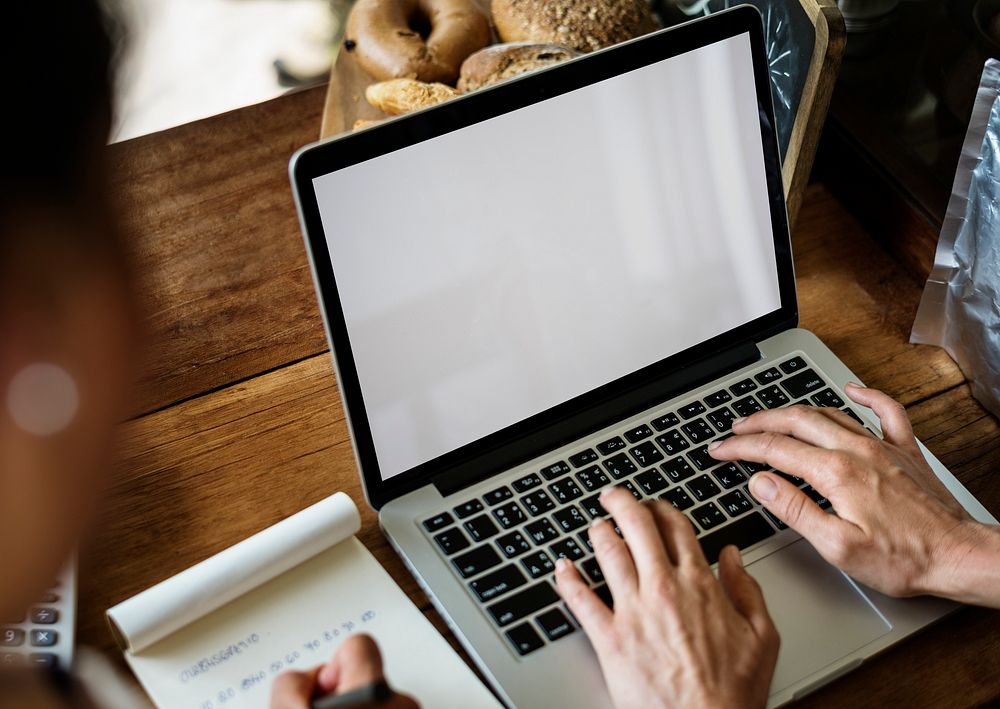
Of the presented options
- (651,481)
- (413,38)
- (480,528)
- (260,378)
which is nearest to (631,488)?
(651,481)

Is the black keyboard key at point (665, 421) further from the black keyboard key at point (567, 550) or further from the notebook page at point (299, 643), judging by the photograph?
the notebook page at point (299, 643)

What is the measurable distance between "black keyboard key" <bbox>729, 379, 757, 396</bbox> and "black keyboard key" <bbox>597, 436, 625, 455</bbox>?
115mm

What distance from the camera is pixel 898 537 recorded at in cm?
69

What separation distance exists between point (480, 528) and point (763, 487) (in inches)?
8.4

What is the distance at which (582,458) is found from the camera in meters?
0.77

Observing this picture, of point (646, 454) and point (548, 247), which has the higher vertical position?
point (548, 247)

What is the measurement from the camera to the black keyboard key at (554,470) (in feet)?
2.48

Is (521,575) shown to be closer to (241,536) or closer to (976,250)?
(241,536)

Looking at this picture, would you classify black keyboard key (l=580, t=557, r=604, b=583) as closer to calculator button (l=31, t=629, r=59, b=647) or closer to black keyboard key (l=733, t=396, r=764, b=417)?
black keyboard key (l=733, t=396, r=764, b=417)

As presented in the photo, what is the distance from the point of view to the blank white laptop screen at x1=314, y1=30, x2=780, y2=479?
699 millimetres

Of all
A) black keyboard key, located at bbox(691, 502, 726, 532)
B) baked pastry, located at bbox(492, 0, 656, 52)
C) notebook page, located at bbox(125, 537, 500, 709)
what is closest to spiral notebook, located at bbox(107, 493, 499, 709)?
notebook page, located at bbox(125, 537, 500, 709)

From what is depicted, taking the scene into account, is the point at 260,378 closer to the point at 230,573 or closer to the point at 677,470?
the point at 230,573

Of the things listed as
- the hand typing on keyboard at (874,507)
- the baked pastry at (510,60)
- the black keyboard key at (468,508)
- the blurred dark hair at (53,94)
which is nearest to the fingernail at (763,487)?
the hand typing on keyboard at (874,507)

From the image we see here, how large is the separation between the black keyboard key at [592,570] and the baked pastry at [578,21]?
556 millimetres
